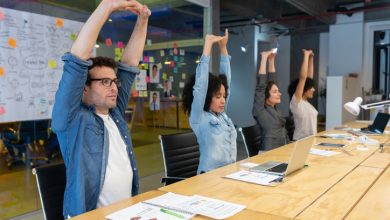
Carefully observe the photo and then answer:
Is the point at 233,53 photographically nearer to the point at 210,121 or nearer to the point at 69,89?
the point at 210,121

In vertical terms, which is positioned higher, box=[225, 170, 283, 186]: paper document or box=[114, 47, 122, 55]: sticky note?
box=[114, 47, 122, 55]: sticky note

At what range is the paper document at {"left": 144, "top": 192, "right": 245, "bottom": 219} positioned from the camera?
1.31 meters

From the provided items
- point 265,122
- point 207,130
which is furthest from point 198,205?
point 265,122

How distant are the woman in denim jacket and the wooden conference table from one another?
8.5 inches

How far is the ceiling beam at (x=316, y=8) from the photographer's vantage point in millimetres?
5996

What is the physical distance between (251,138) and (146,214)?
6.57ft

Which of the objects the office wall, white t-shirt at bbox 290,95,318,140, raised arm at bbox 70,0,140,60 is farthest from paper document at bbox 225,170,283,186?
the office wall

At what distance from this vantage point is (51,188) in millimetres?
1640

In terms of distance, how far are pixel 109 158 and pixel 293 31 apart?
7.67 m

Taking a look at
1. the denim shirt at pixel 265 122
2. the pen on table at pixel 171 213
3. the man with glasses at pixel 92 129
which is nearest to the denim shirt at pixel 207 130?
the man with glasses at pixel 92 129

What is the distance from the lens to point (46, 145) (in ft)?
12.0

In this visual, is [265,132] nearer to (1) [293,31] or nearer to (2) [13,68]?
(2) [13,68]

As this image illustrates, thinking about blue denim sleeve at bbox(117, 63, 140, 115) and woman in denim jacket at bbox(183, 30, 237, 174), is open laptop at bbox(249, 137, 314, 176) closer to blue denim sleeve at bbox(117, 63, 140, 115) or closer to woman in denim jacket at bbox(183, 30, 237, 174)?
woman in denim jacket at bbox(183, 30, 237, 174)

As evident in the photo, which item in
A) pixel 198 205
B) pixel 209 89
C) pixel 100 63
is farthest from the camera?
pixel 209 89
